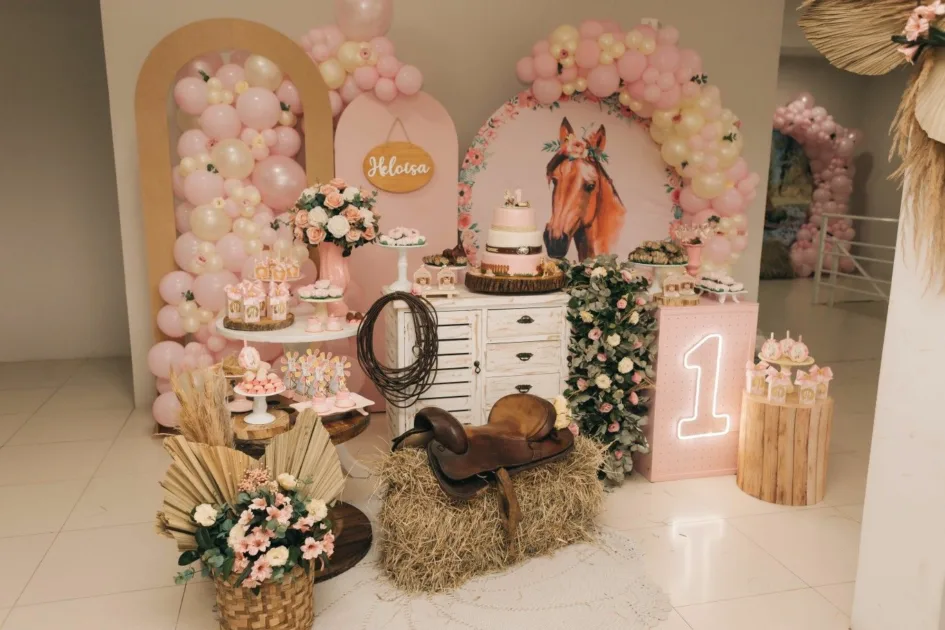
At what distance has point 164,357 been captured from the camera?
14.7 feet

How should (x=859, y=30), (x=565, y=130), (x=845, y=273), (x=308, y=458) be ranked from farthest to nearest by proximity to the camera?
(x=845, y=273) < (x=565, y=130) < (x=308, y=458) < (x=859, y=30)

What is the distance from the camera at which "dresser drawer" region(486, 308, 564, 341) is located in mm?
3750

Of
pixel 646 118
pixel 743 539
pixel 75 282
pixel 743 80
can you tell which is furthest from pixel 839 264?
pixel 75 282

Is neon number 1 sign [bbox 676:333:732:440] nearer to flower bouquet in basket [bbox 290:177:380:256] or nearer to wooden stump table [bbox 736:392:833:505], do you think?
wooden stump table [bbox 736:392:833:505]

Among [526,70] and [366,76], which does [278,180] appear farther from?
[526,70]

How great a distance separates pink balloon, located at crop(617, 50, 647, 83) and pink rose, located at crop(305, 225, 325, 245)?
91.6 inches

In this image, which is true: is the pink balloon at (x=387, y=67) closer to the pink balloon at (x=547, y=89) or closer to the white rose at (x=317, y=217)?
the pink balloon at (x=547, y=89)

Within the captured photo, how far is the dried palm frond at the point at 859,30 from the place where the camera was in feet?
7.14

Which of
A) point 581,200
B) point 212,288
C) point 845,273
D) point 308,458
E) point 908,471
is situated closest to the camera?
point 908,471

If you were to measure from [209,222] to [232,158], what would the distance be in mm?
397

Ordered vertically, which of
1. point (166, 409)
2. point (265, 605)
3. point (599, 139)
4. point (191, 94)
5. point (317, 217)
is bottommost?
point (265, 605)

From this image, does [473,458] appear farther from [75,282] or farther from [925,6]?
[75,282]

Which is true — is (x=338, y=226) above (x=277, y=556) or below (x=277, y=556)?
above

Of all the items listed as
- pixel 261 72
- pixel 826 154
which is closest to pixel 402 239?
pixel 261 72
